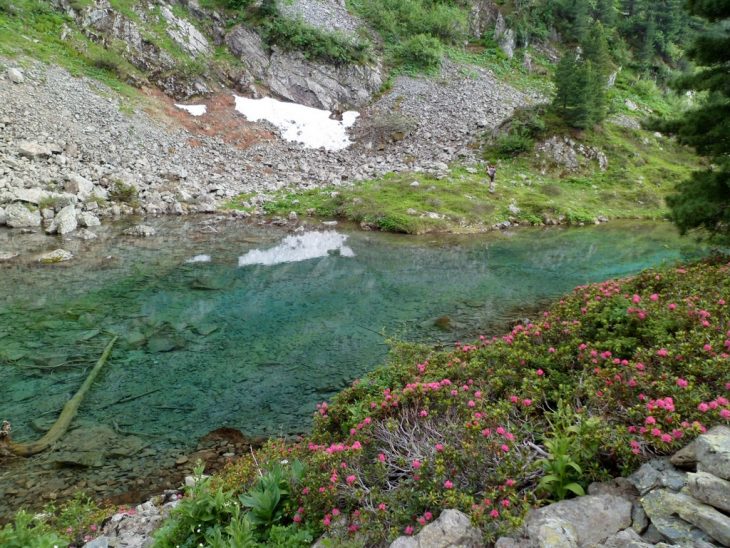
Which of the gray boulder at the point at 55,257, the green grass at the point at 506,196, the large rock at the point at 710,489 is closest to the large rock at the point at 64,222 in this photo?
the gray boulder at the point at 55,257

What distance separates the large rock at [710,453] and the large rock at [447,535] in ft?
6.90

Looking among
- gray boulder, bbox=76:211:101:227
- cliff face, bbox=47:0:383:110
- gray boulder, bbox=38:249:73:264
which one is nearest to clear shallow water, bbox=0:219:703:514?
gray boulder, bbox=38:249:73:264

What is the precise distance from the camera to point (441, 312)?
1619cm

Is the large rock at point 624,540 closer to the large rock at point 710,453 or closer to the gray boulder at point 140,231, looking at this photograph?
the large rock at point 710,453

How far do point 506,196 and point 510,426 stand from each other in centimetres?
3572

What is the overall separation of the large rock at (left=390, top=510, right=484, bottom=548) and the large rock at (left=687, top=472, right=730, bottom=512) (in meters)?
1.91

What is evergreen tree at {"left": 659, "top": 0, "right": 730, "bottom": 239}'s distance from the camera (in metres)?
12.4

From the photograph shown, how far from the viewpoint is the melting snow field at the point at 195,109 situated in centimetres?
4669

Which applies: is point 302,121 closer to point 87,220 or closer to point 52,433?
point 87,220

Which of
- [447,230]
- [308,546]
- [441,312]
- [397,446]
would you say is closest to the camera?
[308,546]

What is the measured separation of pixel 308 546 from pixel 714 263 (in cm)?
1125

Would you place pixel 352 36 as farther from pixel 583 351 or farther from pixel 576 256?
pixel 583 351

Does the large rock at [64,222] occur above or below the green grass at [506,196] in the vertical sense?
below

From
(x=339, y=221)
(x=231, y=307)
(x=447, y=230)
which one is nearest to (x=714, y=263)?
(x=231, y=307)
